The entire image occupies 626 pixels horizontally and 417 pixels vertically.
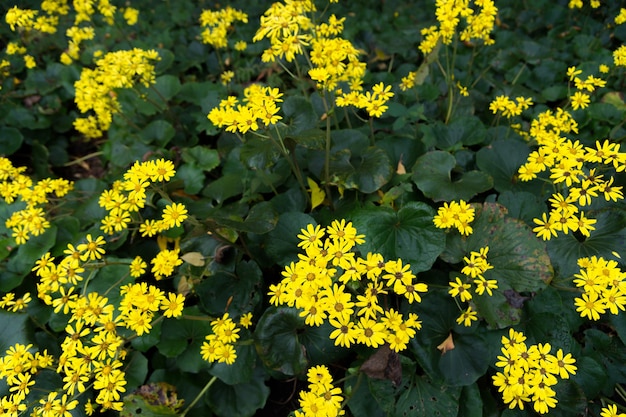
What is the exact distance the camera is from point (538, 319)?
6.97 ft

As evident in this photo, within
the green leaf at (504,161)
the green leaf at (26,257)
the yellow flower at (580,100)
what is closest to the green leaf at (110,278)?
the green leaf at (26,257)

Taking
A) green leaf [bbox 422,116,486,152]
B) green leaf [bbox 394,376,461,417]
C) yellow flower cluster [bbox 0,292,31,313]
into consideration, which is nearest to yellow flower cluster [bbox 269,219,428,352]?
green leaf [bbox 394,376,461,417]

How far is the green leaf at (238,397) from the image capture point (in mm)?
2344

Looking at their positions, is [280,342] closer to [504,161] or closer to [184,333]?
[184,333]

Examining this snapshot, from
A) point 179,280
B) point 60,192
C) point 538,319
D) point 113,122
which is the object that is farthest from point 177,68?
point 538,319

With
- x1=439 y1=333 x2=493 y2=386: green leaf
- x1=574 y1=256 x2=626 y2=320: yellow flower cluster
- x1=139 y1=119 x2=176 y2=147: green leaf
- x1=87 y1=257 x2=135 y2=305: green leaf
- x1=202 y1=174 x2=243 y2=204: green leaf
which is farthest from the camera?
x1=139 y1=119 x2=176 y2=147: green leaf

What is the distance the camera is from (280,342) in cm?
217

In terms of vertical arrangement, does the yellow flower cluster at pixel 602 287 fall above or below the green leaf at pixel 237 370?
above

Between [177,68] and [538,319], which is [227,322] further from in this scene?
[177,68]

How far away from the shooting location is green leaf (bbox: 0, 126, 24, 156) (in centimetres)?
397

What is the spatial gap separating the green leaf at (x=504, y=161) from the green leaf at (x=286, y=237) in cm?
121

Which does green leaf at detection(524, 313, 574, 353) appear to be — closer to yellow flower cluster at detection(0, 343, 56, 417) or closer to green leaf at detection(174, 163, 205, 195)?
yellow flower cluster at detection(0, 343, 56, 417)

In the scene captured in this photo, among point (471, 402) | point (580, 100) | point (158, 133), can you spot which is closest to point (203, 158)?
point (158, 133)

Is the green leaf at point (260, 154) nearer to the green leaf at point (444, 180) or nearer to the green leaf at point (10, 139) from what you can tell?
the green leaf at point (444, 180)
